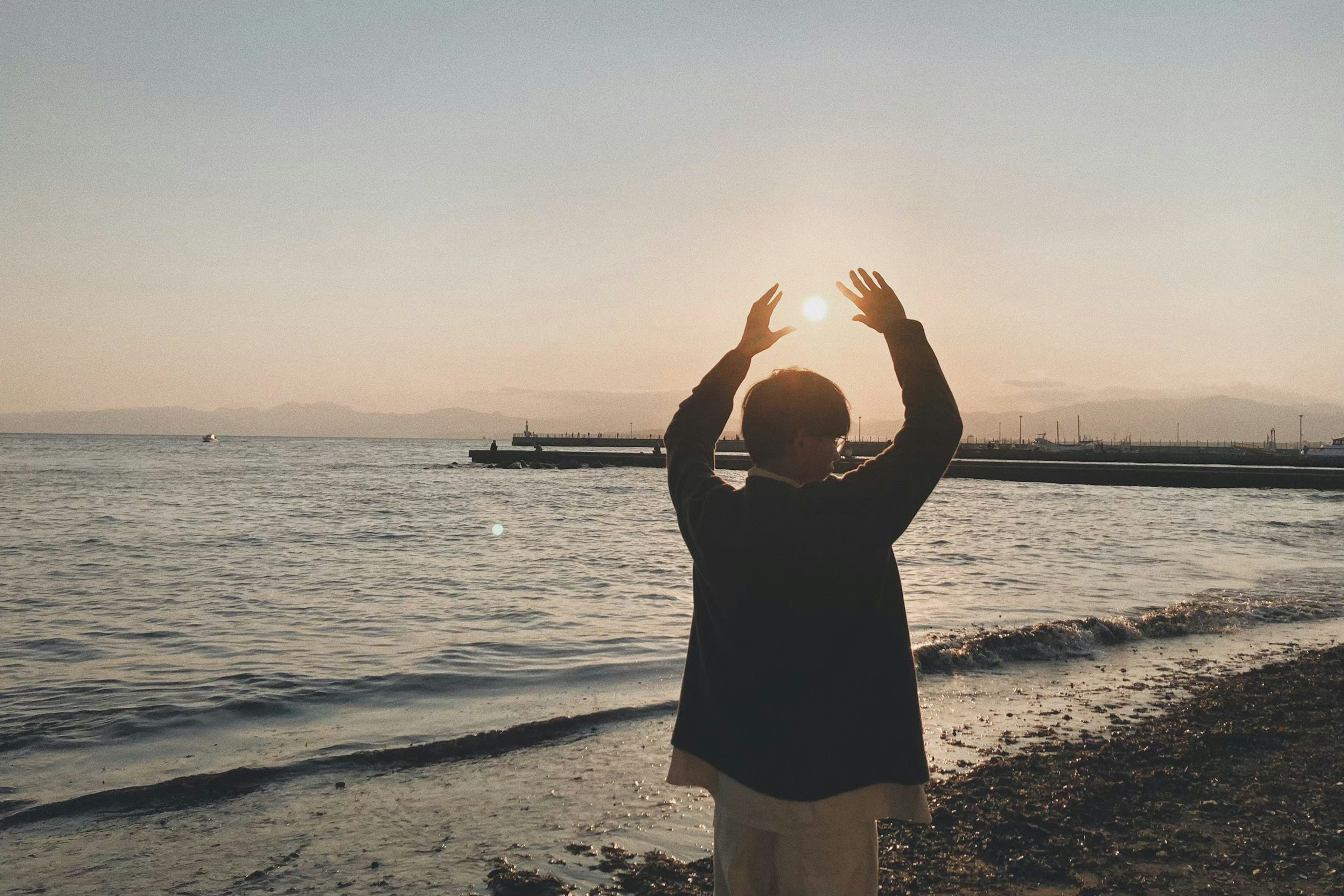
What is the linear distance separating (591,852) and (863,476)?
12.6 ft

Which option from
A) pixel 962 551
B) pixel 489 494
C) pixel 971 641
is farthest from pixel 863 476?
pixel 489 494

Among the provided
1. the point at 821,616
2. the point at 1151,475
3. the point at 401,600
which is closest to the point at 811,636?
the point at 821,616

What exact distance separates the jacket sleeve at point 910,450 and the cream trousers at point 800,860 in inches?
27.8

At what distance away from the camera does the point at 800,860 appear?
1980mm

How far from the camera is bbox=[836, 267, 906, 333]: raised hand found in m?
2.20

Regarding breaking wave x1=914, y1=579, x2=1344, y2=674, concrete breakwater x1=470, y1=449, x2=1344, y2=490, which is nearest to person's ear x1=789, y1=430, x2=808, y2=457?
breaking wave x1=914, y1=579, x2=1344, y2=674

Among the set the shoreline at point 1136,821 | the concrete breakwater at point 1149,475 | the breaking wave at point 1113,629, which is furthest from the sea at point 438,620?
the concrete breakwater at point 1149,475

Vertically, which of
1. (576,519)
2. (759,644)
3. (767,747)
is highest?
(759,644)

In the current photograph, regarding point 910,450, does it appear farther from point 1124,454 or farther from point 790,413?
point 1124,454

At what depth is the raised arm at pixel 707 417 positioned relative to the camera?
7.19 ft

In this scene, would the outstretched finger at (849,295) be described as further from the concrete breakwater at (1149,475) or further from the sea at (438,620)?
the concrete breakwater at (1149,475)

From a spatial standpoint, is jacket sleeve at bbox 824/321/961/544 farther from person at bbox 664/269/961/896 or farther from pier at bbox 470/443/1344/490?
pier at bbox 470/443/1344/490

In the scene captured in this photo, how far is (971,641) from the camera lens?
33.8 ft

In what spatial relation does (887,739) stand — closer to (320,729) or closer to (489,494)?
(320,729)
